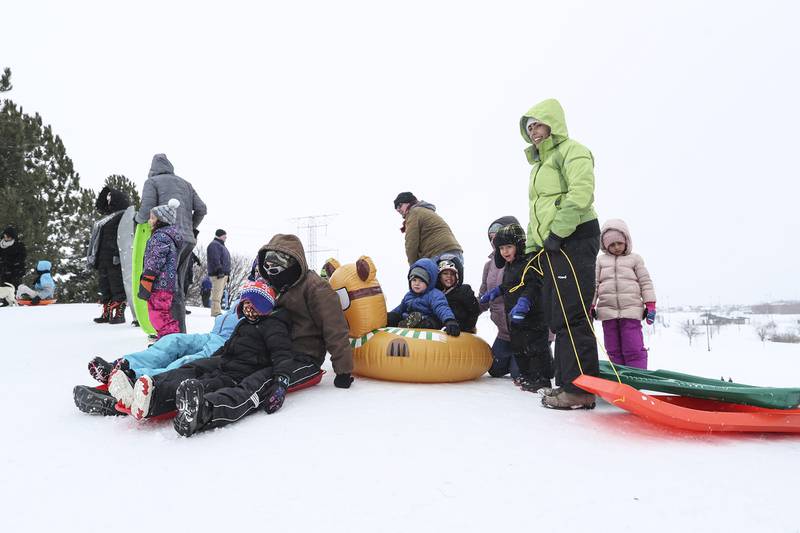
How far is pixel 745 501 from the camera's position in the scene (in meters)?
1.56

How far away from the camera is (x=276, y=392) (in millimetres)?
2668

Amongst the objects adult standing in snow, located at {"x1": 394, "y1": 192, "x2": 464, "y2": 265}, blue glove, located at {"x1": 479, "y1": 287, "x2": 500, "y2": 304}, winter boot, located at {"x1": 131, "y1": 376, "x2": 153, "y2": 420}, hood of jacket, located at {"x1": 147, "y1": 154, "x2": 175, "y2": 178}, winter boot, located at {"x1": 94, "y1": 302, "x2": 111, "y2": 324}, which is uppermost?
hood of jacket, located at {"x1": 147, "y1": 154, "x2": 175, "y2": 178}

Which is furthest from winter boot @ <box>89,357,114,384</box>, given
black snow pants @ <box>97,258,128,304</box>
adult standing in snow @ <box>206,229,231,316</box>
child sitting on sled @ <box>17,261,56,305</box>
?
child sitting on sled @ <box>17,261,56,305</box>

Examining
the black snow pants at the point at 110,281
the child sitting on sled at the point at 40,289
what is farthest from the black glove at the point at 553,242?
the child sitting on sled at the point at 40,289

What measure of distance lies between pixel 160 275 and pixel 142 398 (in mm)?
2184

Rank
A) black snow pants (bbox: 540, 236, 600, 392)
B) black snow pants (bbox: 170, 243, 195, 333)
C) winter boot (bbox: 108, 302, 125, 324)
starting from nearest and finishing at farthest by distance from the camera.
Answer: black snow pants (bbox: 540, 236, 600, 392), black snow pants (bbox: 170, 243, 195, 333), winter boot (bbox: 108, 302, 125, 324)

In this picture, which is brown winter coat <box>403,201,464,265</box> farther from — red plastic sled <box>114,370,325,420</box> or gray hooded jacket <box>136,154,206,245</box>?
gray hooded jacket <box>136,154,206,245</box>

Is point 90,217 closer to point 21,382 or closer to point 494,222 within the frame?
point 21,382

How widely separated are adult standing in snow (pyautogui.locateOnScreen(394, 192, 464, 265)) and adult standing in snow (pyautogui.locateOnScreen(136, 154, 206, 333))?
7.84 feet

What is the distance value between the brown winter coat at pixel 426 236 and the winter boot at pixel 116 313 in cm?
454

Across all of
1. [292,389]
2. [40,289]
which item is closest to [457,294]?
[292,389]

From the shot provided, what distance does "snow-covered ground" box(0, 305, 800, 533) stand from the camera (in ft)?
4.82

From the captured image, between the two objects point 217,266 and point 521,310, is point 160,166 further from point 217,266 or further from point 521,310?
point 217,266

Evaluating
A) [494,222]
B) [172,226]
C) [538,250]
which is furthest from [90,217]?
[538,250]
